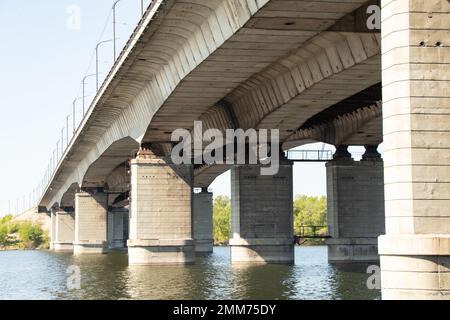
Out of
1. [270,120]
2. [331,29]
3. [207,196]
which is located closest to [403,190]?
[331,29]

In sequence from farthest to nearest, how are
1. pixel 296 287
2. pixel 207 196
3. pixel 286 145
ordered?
pixel 207 196 < pixel 286 145 < pixel 296 287

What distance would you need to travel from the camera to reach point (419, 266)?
21844 millimetres

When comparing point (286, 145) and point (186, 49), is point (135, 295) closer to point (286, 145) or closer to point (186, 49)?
point (186, 49)

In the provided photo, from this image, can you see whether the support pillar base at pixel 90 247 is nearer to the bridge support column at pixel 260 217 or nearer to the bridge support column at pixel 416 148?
the bridge support column at pixel 260 217

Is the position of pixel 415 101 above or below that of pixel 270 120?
below

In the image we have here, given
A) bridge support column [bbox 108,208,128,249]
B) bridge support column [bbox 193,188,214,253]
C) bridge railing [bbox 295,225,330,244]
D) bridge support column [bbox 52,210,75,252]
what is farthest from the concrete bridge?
bridge support column [bbox 108,208,128,249]

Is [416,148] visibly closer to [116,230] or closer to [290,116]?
[290,116]

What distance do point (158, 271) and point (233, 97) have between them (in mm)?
12993

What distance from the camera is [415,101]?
22.4 m

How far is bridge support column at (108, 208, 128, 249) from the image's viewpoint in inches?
6289

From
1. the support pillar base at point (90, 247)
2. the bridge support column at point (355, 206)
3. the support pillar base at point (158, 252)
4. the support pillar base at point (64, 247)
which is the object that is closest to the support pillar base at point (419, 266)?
the support pillar base at point (158, 252)

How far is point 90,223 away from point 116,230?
54941 mm

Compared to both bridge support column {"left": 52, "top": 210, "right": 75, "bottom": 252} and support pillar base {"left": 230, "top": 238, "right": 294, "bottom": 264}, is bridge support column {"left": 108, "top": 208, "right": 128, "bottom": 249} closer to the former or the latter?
bridge support column {"left": 52, "top": 210, "right": 75, "bottom": 252}

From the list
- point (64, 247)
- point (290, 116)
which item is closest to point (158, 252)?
point (290, 116)
